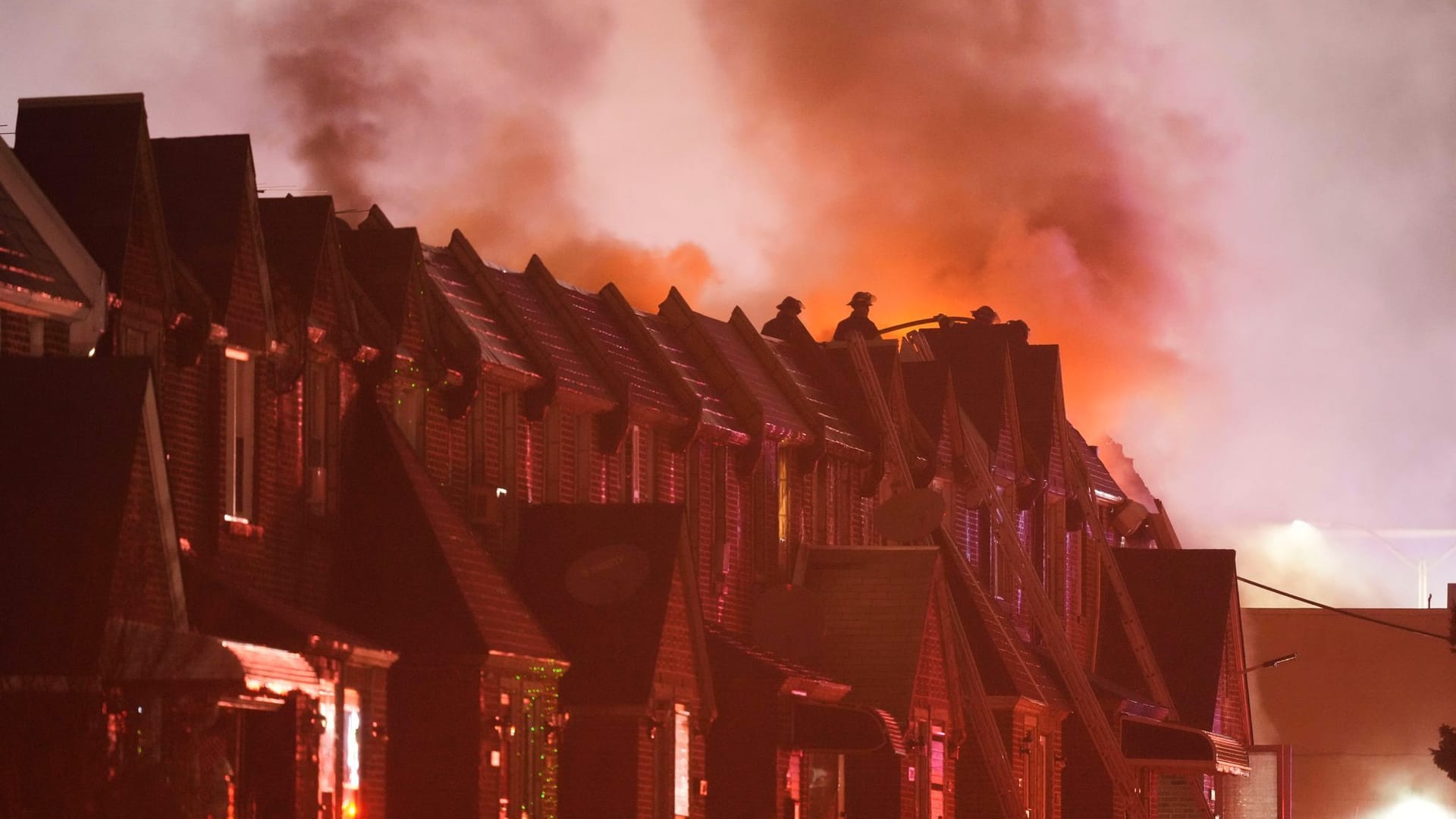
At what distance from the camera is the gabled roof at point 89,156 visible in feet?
95.9

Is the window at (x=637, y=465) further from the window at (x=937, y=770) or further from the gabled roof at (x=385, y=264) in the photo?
the window at (x=937, y=770)

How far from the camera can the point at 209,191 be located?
31.2 m

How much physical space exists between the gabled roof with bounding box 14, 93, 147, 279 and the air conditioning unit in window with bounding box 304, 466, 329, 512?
4.68m

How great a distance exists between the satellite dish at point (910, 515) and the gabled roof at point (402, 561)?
1362cm

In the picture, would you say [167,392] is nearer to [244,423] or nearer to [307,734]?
[244,423]

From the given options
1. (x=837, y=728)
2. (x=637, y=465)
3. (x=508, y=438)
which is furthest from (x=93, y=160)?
(x=837, y=728)

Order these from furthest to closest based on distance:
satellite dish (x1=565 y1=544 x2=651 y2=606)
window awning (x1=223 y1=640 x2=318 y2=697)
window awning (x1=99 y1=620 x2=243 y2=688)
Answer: satellite dish (x1=565 y1=544 x2=651 y2=606) → window awning (x1=223 y1=640 x2=318 y2=697) → window awning (x1=99 y1=620 x2=243 y2=688)

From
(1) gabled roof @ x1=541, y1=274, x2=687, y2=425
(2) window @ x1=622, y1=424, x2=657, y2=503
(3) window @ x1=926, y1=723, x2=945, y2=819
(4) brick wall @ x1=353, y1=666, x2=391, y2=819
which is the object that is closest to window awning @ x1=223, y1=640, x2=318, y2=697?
(4) brick wall @ x1=353, y1=666, x2=391, y2=819

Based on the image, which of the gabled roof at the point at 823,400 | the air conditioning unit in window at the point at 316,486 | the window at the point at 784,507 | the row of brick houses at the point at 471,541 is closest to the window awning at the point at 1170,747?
the row of brick houses at the point at 471,541

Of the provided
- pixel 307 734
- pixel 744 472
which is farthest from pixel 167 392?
pixel 744 472

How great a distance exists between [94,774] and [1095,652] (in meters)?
39.0

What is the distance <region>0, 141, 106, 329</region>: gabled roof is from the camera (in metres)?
27.7

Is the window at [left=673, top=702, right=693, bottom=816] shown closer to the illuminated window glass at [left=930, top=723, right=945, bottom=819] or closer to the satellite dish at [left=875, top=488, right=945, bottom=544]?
the illuminated window glass at [left=930, top=723, right=945, bottom=819]

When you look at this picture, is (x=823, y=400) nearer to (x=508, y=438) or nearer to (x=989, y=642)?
(x=989, y=642)
